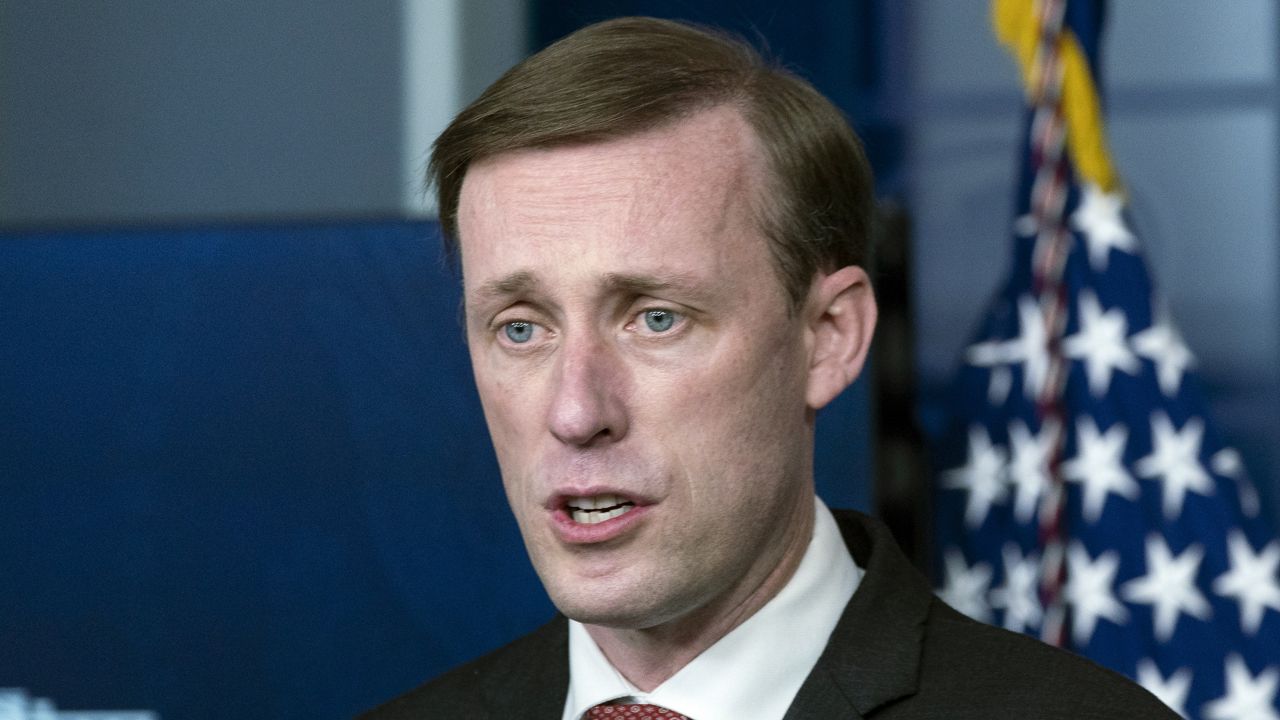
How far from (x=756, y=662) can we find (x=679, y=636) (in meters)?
0.10

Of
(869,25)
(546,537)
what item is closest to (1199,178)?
(869,25)

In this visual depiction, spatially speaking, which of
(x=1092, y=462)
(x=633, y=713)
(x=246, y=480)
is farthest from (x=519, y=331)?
(x=1092, y=462)

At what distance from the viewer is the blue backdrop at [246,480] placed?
315 centimetres

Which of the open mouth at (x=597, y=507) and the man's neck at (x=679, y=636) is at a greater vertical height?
the open mouth at (x=597, y=507)

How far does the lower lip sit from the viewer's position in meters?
1.83

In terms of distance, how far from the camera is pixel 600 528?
183 centimetres

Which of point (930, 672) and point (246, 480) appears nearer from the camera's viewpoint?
point (930, 672)

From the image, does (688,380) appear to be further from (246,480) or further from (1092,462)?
(1092,462)

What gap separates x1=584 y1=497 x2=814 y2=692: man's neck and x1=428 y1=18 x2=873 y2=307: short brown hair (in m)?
0.35

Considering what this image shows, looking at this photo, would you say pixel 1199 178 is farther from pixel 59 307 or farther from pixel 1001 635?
pixel 59 307

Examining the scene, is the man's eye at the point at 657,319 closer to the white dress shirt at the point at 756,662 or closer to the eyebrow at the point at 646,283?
the eyebrow at the point at 646,283

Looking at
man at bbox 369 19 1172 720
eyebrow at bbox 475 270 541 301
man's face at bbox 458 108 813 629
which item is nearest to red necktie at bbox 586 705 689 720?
man at bbox 369 19 1172 720

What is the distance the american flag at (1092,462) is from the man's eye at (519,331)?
1688 mm

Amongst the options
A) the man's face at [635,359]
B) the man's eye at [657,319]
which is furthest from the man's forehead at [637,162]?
the man's eye at [657,319]
